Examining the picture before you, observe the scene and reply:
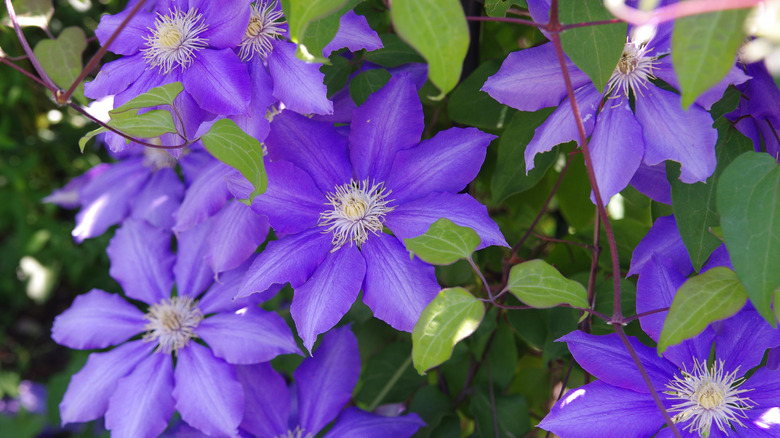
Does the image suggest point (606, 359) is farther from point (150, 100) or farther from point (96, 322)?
point (96, 322)

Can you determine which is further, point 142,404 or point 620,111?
point 142,404

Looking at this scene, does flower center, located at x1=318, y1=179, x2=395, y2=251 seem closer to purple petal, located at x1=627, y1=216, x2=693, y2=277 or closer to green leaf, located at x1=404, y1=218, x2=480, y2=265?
green leaf, located at x1=404, y1=218, x2=480, y2=265

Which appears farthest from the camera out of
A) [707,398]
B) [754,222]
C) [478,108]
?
[478,108]

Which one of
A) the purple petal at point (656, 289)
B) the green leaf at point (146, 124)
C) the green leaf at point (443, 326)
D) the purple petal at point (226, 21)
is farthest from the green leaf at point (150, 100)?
the purple petal at point (656, 289)

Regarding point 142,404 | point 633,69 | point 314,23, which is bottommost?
point 142,404

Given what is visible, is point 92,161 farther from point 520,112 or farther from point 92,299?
point 520,112

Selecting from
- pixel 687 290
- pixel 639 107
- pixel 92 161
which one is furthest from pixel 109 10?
pixel 687 290

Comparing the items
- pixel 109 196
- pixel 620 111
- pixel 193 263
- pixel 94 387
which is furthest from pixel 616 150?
pixel 109 196

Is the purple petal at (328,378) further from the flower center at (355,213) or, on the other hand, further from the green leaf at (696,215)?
the green leaf at (696,215)
